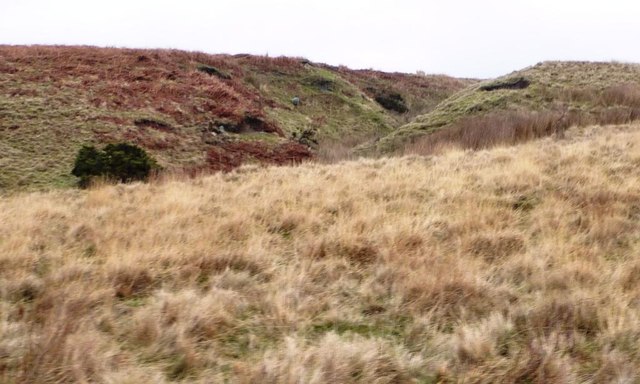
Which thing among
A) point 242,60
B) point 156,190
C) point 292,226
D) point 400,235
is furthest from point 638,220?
point 242,60

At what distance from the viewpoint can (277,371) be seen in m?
2.94

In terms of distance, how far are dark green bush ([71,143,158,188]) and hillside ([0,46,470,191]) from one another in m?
0.57

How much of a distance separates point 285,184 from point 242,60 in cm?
2577

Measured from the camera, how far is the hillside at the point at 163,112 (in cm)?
1617

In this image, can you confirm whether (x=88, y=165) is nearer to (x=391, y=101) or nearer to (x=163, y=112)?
(x=163, y=112)

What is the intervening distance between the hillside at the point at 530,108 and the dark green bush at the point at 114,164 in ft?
26.6

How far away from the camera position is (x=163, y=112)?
66.3 ft

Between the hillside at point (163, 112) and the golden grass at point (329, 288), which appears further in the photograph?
the hillside at point (163, 112)

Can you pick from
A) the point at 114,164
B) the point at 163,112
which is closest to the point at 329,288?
the point at 114,164

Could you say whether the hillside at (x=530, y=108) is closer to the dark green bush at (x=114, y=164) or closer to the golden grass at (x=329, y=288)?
the dark green bush at (x=114, y=164)

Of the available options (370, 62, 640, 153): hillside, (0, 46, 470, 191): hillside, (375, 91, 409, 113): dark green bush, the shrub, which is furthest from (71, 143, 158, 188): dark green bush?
(375, 91, 409, 113): dark green bush

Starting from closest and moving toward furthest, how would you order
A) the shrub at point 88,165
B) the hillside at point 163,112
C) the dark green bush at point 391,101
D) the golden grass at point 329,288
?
1. the golden grass at point 329,288
2. the shrub at point 88,165
3. the hillside at point 163,112
4. the dark green bush at point 391,101

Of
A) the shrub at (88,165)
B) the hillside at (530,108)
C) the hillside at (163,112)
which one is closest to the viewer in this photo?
the shrub at (88,165)

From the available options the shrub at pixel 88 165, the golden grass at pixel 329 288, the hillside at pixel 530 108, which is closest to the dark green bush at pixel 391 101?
the hillside at pixel 530 108
